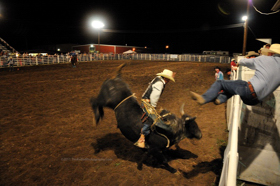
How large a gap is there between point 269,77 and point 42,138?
19.7 ft

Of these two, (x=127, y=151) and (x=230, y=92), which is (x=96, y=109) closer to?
(x=127, y=151)

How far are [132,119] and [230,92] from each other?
2.08 metres

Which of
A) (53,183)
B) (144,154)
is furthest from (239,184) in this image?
(53,183)

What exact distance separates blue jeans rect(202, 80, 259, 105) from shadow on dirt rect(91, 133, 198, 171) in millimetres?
2332

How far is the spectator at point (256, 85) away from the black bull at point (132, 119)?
3.60 ft

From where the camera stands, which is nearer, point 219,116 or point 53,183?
point 53,183

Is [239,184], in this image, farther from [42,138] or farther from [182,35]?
[182,35]

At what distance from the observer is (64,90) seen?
1114 centimetres

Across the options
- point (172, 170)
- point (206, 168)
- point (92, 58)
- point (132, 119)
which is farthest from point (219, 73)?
point (92, 58)

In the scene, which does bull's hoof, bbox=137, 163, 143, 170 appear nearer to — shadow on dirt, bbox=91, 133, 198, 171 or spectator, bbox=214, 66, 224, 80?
shadow on dirt, bbox=91, 133, 198, 171

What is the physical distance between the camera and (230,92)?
9.27 ft

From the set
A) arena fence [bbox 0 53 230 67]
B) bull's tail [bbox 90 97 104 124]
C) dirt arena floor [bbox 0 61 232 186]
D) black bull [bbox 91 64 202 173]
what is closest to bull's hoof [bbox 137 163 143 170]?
dirt arena floor [bbox 0 61 232 186]

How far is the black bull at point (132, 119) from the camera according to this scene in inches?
154

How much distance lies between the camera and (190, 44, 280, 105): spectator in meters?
2.66
